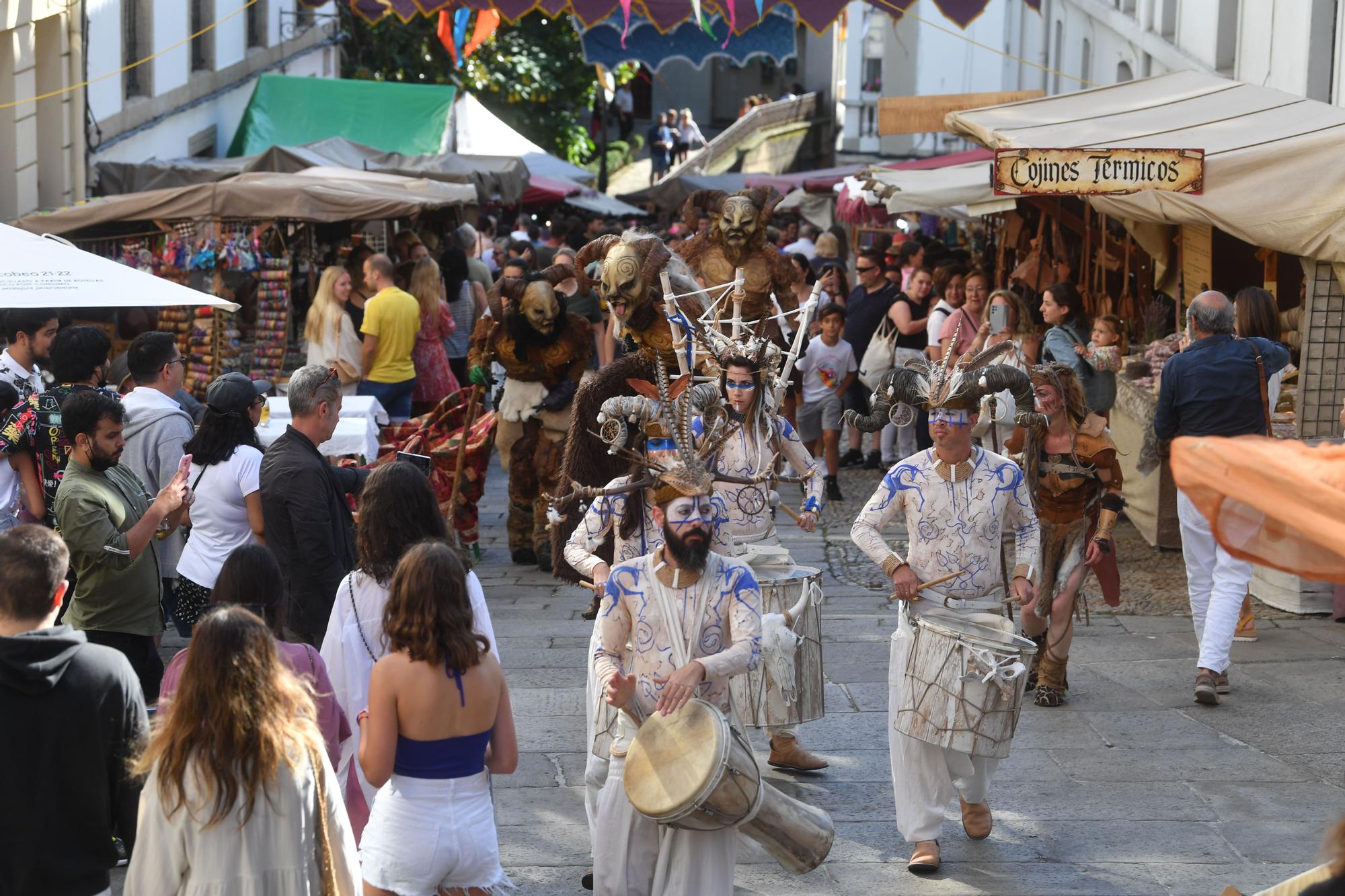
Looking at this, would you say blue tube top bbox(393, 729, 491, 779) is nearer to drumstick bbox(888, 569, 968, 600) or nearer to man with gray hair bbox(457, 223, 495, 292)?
drumstick bbox(888, 569, 968, 600)

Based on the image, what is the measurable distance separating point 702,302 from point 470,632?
14.0ft

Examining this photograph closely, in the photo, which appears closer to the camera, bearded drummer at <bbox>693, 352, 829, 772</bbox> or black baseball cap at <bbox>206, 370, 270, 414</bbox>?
black baseball cap at <bbox>206, 370, 270, 414</bbox>

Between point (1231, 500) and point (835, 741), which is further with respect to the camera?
point (835, 741)

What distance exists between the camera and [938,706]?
5.74 metres

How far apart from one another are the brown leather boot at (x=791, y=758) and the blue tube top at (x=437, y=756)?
266 cm

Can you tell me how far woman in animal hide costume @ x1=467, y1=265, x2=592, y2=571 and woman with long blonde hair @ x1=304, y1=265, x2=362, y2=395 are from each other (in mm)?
1816

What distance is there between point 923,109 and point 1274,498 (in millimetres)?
12745

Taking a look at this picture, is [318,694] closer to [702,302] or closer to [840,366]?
[702,302]

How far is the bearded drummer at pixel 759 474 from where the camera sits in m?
6.63

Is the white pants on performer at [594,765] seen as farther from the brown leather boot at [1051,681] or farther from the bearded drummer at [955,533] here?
the brown leather boot at [1051,681]

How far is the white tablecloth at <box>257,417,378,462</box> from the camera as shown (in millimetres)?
9031

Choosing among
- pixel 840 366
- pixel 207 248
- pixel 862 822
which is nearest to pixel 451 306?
pixel 207 248

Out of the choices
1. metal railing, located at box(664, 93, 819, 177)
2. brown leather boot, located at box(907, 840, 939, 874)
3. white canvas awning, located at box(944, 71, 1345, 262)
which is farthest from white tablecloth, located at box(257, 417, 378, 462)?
metal railing, located at box(664, 93, 819, 177)

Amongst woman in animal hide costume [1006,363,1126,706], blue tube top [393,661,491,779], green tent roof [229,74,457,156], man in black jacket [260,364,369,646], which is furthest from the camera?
green tent roof [229,74,457,156]
